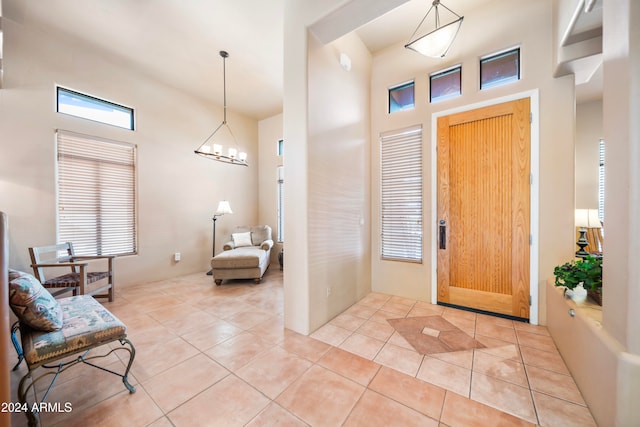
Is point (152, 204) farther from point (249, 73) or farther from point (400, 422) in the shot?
point (400, 422)

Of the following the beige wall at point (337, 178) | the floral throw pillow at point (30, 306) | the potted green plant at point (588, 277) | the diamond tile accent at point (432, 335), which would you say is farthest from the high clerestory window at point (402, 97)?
the floral throw pillow at point (30, 306)

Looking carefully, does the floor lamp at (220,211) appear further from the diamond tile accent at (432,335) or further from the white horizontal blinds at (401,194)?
the diamond tile accent at (432,335)

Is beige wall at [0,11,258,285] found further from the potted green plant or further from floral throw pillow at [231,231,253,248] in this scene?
the potted green plant

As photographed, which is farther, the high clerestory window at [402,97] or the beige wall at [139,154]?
the high clerestory window at [402,97]

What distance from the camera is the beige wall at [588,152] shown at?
12.6 ft

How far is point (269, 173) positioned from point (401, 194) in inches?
140

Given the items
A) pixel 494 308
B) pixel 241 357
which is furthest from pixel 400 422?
pixel 494 308

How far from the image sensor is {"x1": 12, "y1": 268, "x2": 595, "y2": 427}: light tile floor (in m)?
1.36

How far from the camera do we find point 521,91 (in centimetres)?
248

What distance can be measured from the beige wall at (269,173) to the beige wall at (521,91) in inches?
124

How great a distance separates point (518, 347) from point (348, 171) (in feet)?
8.05

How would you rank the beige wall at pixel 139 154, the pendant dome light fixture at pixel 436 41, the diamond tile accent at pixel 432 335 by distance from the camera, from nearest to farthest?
the diamond tile accent at pixel 432 335 < the pendant dome light fixture at pixel 436 41 < the beige wall at pixel 139 154

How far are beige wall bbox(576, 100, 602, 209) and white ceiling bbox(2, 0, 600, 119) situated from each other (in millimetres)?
3143

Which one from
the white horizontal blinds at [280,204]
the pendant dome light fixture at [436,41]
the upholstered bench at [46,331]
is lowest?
the upholstered bench at [46,331]
